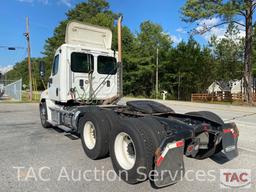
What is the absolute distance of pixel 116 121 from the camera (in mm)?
4703

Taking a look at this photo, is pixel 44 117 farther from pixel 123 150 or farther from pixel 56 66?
pixel 123 150

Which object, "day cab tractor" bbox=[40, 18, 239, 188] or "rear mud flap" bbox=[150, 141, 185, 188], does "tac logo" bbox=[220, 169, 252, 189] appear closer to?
"day cab tractor" bbox=[40, 18, 239, 188]

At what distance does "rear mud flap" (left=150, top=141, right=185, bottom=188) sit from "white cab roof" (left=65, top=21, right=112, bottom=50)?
479cm

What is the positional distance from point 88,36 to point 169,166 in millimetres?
5427

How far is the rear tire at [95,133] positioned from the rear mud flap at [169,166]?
1.57 m

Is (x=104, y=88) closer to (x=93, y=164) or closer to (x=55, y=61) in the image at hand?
(x=55, y=61)

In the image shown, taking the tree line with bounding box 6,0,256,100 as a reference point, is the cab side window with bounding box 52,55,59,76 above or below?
below

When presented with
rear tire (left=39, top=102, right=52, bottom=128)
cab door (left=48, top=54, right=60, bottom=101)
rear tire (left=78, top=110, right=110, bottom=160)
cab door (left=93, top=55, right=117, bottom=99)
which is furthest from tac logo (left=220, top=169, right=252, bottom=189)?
rear tire (left=39, top=102, right=52, bottom=128)

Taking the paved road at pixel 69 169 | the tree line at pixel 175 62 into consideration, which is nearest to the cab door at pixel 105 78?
the paved road at pixel 69 169

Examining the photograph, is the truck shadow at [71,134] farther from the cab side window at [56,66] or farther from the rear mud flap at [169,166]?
the rear mud flap at [169,166]

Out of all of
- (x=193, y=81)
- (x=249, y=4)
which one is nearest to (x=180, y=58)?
(x=193, y=81)

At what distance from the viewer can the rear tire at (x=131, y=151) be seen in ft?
11.8

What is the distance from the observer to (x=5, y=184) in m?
3.79

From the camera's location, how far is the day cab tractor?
3.61m
